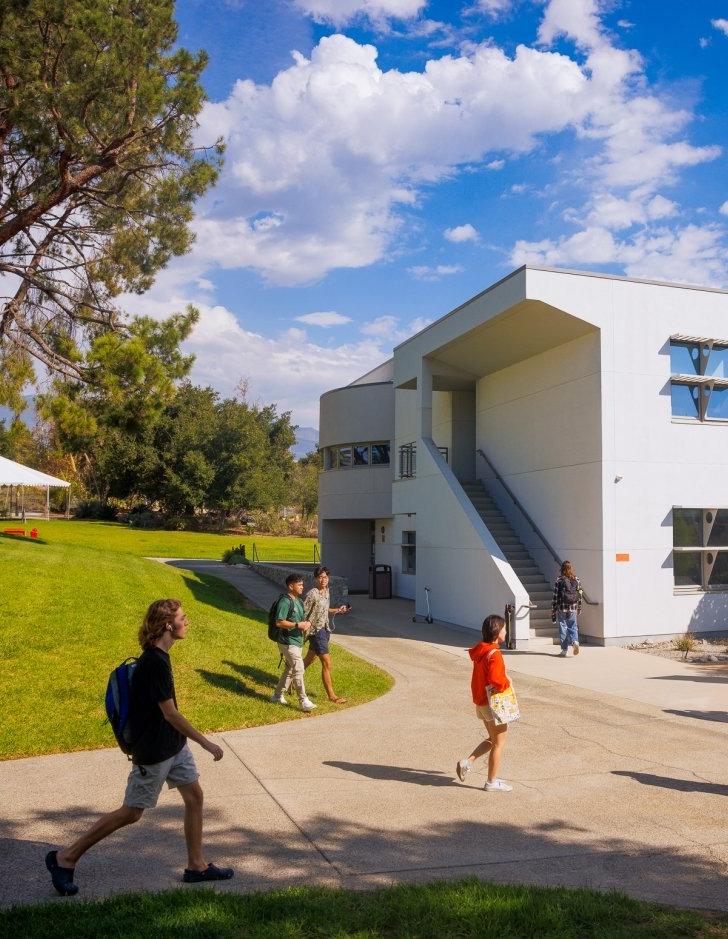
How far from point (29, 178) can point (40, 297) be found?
2482 millimetres

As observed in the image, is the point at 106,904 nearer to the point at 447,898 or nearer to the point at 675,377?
the point at 447,898

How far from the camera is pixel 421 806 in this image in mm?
6633

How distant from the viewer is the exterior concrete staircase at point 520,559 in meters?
17.1

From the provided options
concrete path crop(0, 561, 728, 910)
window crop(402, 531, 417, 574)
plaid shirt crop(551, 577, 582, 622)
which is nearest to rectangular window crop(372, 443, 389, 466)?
window crop(402, 531, 417, 574)

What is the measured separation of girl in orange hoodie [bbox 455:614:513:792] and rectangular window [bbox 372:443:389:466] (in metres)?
21.5

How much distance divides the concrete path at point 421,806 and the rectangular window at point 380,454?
18210 mm

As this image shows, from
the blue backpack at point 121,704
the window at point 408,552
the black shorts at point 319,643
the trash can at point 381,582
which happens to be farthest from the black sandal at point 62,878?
the trash can at point 381,582

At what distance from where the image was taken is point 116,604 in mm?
12930

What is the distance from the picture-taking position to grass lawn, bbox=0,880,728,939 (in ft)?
13.6

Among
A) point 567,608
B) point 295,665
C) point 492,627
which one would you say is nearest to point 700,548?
point 567,608

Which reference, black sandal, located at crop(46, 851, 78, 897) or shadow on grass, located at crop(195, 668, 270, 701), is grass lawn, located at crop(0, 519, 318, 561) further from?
black sandal, located at crop(46, 851, 78, 897)

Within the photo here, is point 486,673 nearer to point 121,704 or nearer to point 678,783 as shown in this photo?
point 678,783

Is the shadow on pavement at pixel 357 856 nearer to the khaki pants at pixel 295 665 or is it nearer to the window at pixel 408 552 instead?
the khaki pants at pixel 295 665

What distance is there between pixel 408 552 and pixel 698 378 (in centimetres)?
1191
